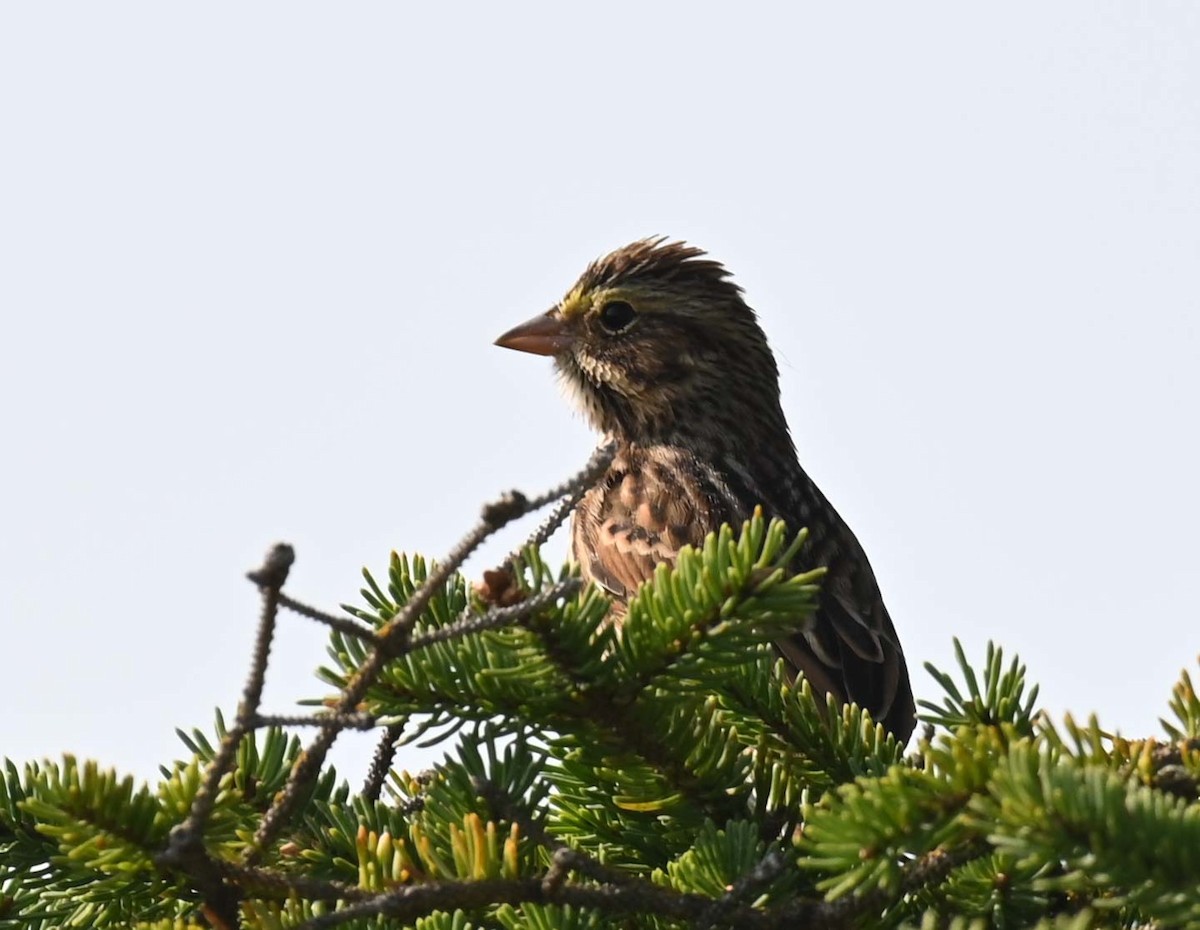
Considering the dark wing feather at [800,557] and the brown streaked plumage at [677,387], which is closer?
the dark wing feather at [800,557]

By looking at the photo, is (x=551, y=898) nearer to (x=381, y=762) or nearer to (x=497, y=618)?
(x=497, y=618)

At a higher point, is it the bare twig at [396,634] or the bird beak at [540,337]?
the bird beak at [540,337]

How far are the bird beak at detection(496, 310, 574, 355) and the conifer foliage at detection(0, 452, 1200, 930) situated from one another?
14.2 feet

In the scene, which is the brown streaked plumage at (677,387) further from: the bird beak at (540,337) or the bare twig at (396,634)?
the bare twig at (396,634)

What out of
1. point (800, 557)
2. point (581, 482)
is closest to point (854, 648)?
point (800, 557)

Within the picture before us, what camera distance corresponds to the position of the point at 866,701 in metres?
5.33

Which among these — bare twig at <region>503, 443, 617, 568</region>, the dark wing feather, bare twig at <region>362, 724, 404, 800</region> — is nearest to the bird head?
the dark wing feather

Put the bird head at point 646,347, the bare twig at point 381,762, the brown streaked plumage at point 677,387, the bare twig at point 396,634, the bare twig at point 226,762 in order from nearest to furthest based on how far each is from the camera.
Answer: the bare twig at point 226,762, the bare twig at point 396,634, the bare twig at point 381,762, the brown streaked plumage at point 677,387, the bird head at point 646,347

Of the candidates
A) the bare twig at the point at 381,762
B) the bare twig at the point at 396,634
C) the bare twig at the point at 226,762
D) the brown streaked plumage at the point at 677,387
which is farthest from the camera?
the brown streaked plumage at the point at 677,387

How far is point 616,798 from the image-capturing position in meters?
2.99

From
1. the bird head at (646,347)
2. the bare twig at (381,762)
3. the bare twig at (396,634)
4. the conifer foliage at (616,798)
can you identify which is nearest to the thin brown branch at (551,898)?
the conifer foliage at (616,798)

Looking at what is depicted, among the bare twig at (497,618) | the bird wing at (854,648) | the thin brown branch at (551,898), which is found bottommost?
the thin brown branch at (551,898)

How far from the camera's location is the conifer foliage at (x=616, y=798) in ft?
7.15

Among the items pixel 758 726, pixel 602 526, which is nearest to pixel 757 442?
pixel 602 526
